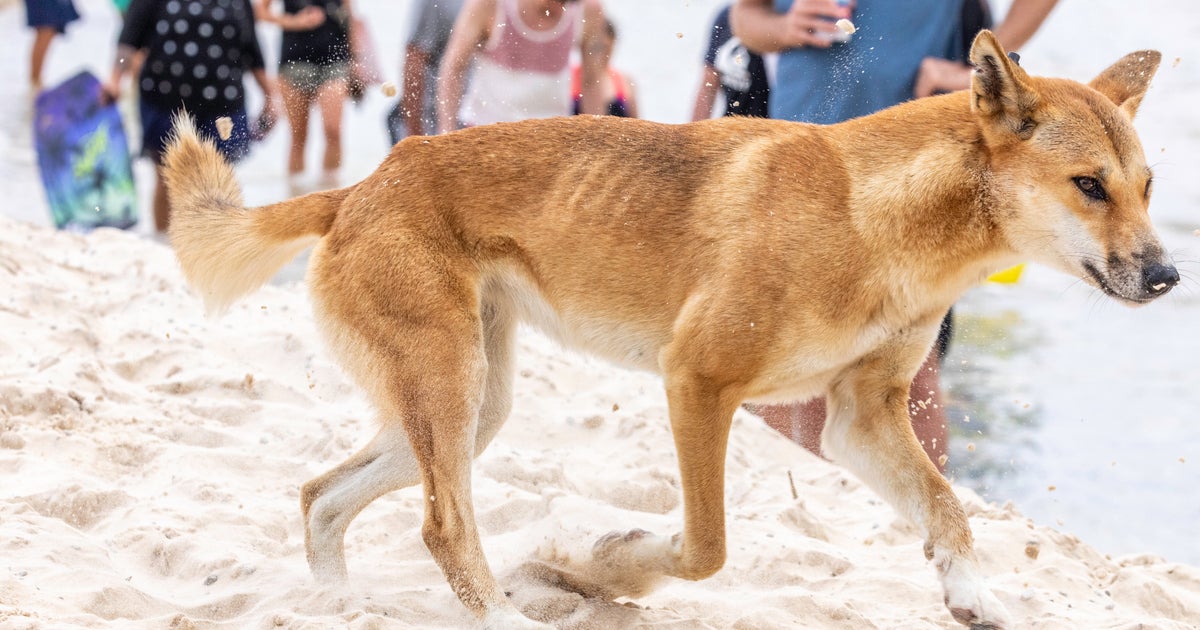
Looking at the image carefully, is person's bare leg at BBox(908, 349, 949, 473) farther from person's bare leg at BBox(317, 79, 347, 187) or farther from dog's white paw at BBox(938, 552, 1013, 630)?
person's bare leg at BBox(317, 79, 347, 187)

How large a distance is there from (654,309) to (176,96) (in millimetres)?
5869

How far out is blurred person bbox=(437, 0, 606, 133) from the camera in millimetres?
7371

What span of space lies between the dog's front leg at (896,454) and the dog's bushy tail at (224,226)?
1669mm

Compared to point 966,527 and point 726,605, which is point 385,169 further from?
point 966,527

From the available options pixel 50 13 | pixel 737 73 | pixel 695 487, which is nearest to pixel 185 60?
pixel 737 73

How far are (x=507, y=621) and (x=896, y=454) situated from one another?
47.9 inches

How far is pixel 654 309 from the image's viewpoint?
3750 mm

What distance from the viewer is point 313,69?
31.7ft

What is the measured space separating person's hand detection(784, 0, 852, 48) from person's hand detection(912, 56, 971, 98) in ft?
1.34

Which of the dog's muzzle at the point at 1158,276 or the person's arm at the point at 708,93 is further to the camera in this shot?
the person's arm at the point at 708,93

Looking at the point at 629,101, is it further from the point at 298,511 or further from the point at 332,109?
the point at 298,511

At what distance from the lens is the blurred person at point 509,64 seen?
7.37 metres

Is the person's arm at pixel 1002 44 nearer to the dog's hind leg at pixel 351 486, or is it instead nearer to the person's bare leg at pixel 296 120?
the dog's hind leg at pixel 351 486

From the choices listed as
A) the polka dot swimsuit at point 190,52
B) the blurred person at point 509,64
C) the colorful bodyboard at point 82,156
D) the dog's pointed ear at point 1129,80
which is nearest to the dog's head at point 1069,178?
the dog's pointed ear at point 1129,80
